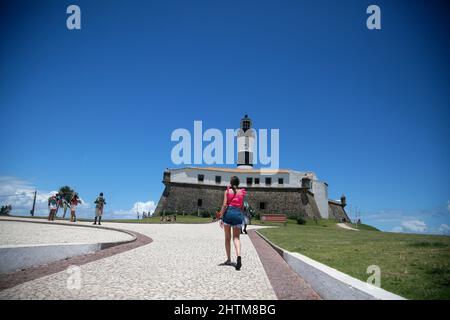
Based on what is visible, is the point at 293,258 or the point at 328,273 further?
the point at 293,258

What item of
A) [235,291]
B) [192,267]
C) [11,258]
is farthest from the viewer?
[192,267]

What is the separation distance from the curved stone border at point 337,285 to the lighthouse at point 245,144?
5428 cm

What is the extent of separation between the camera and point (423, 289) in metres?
3.69

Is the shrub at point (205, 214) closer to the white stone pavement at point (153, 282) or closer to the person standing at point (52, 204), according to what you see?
the person standing at point (52, 204)

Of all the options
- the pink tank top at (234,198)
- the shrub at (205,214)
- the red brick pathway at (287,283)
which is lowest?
the shrub at (205,214)

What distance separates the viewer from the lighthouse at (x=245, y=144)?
59.3 meters

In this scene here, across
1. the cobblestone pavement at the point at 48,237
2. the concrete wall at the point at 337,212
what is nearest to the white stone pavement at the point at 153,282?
the cobblestone pavement at the point at 48,237

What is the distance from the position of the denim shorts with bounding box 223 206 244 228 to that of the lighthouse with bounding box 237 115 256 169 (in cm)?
5284

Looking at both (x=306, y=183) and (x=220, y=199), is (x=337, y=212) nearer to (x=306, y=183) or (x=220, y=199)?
(x=306, y=183)

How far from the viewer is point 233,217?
600 cm
